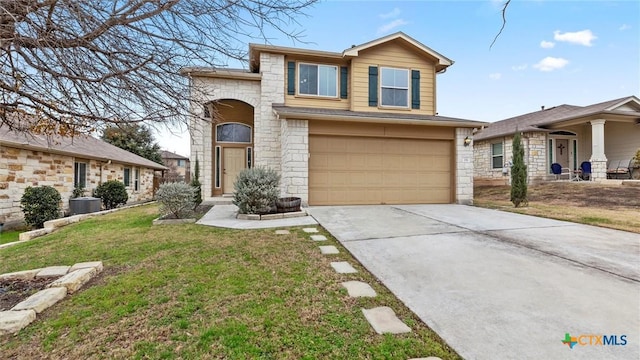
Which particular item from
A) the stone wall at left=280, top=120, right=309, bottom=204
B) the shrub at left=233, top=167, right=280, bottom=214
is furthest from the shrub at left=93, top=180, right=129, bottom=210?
the stone wall at left=280, top=120, right=309, bottom=204

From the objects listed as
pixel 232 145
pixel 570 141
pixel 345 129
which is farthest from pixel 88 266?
pixel 570 141

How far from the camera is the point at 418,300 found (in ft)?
8.96

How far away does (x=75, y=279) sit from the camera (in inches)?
129

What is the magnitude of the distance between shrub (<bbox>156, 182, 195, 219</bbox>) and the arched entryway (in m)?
3.89

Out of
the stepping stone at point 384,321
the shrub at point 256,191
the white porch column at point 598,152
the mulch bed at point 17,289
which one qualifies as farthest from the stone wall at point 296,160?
the white porch column at point 598,152

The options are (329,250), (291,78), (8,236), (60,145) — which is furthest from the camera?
(291,78)

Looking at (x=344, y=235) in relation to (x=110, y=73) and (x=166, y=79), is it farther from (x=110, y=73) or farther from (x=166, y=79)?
(x=110, y=73)

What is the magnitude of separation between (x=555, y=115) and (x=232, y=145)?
53.6 ft

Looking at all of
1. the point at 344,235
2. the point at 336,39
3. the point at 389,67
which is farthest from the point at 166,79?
the point at 389,67

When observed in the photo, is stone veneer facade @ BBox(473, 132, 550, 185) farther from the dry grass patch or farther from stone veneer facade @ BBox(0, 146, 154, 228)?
stone veneer facade @ BBox(0, 146, 154, 228)

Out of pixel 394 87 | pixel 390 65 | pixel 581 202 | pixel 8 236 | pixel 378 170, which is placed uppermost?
pixel 390 65

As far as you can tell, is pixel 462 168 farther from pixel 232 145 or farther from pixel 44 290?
pixel 44 290

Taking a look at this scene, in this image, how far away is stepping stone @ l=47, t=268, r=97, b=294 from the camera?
3158 millimetres

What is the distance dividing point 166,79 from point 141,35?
1.39 feet
